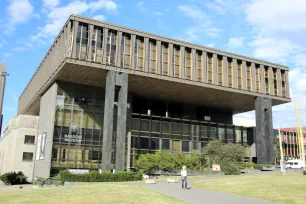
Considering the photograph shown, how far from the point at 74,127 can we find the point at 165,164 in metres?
15.0

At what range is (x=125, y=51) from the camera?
4700cm

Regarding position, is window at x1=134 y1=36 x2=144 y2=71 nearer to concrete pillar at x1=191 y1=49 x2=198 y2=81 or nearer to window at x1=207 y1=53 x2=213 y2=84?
concrete pillar at x1=191 y1=49 x2=198 y2=81

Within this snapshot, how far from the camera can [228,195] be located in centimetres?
2009

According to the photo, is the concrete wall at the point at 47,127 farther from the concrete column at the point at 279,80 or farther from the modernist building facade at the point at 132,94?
the concrete column at the point at 279,80

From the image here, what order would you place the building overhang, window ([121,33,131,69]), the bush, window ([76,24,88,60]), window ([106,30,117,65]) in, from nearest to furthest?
window ([76,24,88,60]), the building overhang, window ([106,30,117,65]), window ([121,33,131,69]), the bush

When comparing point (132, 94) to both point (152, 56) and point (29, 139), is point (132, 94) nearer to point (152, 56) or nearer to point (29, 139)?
point (152, 56)

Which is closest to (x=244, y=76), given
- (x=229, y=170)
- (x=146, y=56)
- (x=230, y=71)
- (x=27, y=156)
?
(x=230, y=71)

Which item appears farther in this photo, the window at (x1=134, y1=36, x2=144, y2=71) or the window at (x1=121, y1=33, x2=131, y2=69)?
the window at (x1=134, y1=36, x2=144, y2=71)

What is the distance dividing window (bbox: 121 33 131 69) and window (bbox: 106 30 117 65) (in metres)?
1.21

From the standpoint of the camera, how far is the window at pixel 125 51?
1832 inches

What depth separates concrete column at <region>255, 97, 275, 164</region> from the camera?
5575cm

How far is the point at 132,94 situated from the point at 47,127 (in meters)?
14.8

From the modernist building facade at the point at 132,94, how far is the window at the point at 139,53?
15 cm

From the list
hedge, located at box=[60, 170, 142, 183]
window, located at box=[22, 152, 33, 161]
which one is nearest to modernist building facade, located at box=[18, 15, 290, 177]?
hedge, located at box=[60, 170, 142, 183]
